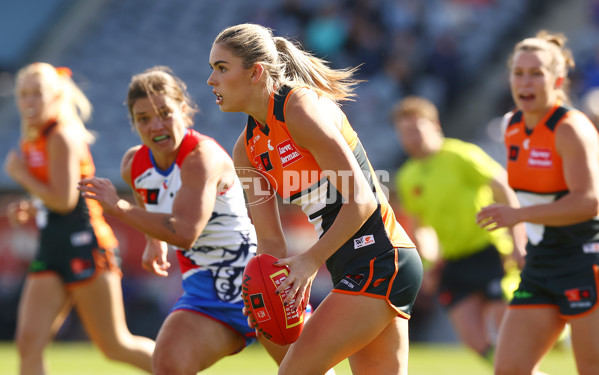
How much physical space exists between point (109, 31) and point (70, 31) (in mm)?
826

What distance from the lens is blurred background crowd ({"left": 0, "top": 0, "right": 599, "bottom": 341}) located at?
14.3 m

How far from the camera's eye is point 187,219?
418cm

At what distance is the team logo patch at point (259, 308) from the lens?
145 inches

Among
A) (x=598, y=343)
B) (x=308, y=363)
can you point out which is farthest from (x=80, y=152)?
(x=598, y=343)

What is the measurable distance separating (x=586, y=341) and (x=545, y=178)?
0.88 meters

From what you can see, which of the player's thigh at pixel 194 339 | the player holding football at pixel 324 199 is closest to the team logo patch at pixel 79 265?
the player's thigh at pixel 194 339

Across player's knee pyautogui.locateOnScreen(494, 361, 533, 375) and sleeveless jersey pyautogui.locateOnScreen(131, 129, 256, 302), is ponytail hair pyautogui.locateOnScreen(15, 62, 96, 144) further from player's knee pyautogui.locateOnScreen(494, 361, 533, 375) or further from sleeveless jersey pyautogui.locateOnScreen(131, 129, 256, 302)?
player's knee pyautogui.locateOnScreen(494, 361, 533, 375)

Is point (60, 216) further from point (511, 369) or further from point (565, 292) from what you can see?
point (565, 292)

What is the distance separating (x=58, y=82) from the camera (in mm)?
6156

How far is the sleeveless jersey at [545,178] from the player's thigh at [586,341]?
39cm

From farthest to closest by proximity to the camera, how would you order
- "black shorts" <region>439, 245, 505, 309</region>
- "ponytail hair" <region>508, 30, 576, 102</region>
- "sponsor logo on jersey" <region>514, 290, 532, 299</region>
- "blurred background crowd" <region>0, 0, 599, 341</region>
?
1. "blurred background crowd" <region>0, 0, 599, 341</region>
2. "black shorts" <region>439, 245, 505, 309</region>
3. "ponytail hair" <region>508, 30, 576, 102</region>
4. "sponsor logo on jersey" <region>514, 290, 532, 299</region>

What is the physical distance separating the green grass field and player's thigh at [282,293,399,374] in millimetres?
5019

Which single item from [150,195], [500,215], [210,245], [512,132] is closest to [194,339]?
[210,245]

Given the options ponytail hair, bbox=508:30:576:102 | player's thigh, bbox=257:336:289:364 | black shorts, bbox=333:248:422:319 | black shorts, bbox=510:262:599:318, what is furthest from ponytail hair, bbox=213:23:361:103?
black shorts, bbox=510:262:599:318
